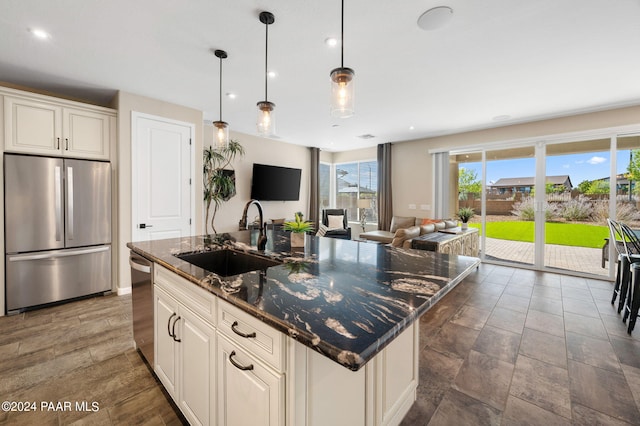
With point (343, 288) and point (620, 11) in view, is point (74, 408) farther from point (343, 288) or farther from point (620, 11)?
point (620, 11)

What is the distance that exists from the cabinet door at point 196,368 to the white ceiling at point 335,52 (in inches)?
85.9

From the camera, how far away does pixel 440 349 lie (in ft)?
7.51

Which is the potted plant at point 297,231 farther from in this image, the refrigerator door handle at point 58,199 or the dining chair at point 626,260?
the dining chair at point 626,260

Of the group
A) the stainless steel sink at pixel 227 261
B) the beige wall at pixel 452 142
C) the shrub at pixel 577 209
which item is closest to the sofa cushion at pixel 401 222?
the beige wall at pixel 452 142

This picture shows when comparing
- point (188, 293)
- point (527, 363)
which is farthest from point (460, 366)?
point (188, 293)

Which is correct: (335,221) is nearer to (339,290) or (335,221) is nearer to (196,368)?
(196,368)

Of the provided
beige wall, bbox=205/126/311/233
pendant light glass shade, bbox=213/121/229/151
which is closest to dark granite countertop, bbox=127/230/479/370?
pendant light glass shade, bbox=213/121/229/151

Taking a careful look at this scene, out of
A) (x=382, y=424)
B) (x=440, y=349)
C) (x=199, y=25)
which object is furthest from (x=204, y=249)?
(x=440, y=349)

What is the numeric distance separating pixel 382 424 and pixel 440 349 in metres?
1.22

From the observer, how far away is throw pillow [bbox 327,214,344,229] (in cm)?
679

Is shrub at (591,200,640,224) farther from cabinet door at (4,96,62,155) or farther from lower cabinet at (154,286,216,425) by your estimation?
cabinet door at (4,96,62,155)

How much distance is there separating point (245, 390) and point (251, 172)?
17.4ft

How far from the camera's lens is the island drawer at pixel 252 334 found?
2.84ft

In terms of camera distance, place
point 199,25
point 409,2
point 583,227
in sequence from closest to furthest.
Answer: point 409,2 → point 199,25 → point 583,227
